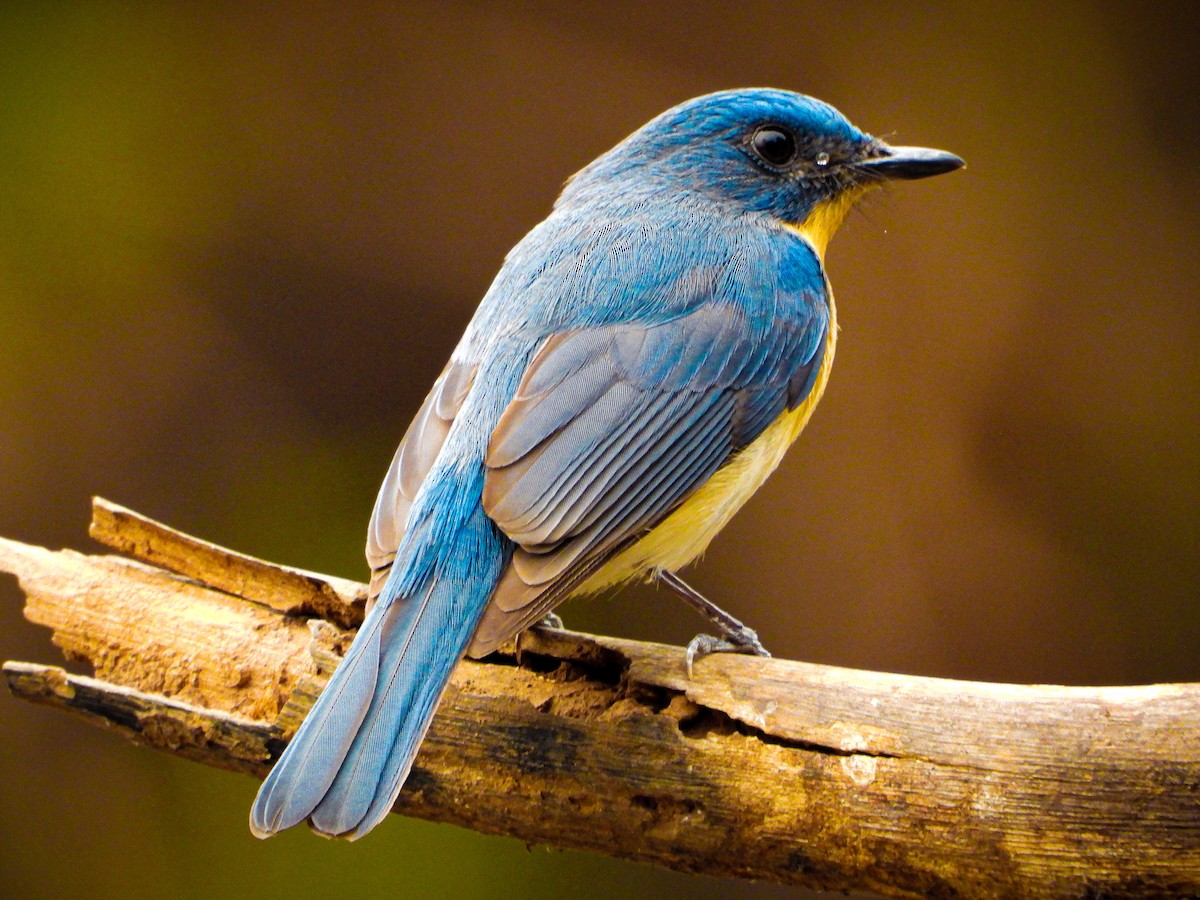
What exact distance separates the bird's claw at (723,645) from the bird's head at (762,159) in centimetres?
122

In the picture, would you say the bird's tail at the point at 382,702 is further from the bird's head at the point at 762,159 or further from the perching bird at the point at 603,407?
the bird's head at the point at 762,159

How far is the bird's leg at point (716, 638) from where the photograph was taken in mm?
2779

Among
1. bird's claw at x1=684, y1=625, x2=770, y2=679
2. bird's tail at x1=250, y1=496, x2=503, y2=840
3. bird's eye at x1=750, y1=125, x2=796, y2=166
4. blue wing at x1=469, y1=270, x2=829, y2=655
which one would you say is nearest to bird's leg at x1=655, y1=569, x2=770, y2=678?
bird's claw at x1=684, y1=625, x2=770, y2=679

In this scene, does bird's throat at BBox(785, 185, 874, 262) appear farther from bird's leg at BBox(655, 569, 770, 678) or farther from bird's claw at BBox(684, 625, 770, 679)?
bird's claw at BBox(684, 625, 770, 679)

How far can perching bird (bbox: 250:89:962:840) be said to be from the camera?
241cm

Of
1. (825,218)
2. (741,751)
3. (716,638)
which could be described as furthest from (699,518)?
(825,218)

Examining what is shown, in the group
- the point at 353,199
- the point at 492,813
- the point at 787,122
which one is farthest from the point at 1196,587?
the point at 353,199

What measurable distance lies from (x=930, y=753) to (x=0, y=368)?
379cm

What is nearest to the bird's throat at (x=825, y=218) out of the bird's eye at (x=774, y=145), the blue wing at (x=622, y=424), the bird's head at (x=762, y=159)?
the bird's head at (x=762, y=159)

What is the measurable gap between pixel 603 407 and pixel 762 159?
1.10m

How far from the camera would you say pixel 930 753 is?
95.7 inches

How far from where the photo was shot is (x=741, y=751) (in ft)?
8.36

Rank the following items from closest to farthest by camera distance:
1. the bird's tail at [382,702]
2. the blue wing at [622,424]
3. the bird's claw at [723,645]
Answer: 1. the bird's tail at [382,702]
2. the blue wing at [622,424]
3. the bird's claw at [723,645]

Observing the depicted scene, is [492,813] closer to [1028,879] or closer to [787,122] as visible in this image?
[1028,879]
